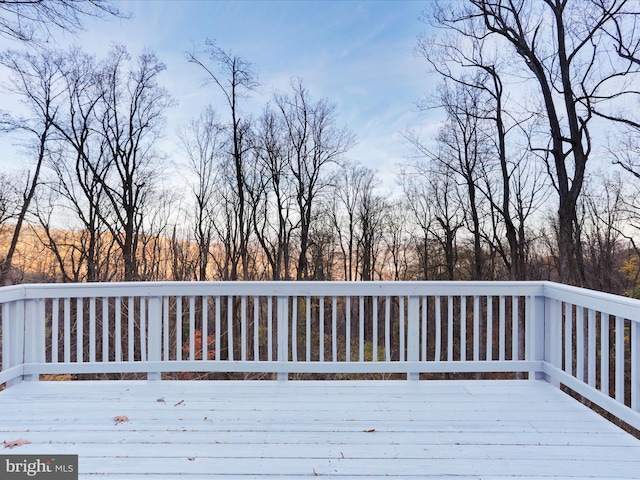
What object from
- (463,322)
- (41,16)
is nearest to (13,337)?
(41,16)

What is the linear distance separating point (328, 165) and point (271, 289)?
9368mm

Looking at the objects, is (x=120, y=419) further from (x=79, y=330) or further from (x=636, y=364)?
(x=636, y=364)

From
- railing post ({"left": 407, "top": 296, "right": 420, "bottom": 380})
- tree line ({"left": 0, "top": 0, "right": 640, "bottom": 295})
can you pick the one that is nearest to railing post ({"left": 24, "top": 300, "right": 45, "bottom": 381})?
railing post ({"left": 407, "top": 296, "right": 420, "bottom": 380})

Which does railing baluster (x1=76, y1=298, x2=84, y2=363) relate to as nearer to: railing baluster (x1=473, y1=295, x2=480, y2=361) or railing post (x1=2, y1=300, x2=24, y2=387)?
railing post (x1=2, y1=300, x2=24, y2=387)

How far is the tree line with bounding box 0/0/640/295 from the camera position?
795 cm

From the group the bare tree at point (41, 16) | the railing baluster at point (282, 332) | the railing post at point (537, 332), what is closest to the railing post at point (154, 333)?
the railing baluster at point (282, 332)

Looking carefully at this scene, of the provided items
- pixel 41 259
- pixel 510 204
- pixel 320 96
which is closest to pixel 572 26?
pixel 510 204

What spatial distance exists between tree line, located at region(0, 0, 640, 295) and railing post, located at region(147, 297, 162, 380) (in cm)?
705

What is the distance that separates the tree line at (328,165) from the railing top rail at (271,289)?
20.9 feet

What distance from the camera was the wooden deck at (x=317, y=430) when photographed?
6.06 feet

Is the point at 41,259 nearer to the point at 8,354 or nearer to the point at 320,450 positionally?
the point at 8,354

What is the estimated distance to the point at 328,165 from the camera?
12.0m

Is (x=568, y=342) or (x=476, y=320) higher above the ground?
(x=476, y=320)

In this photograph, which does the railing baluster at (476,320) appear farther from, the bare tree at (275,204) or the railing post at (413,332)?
the bare tree at (275,204)
